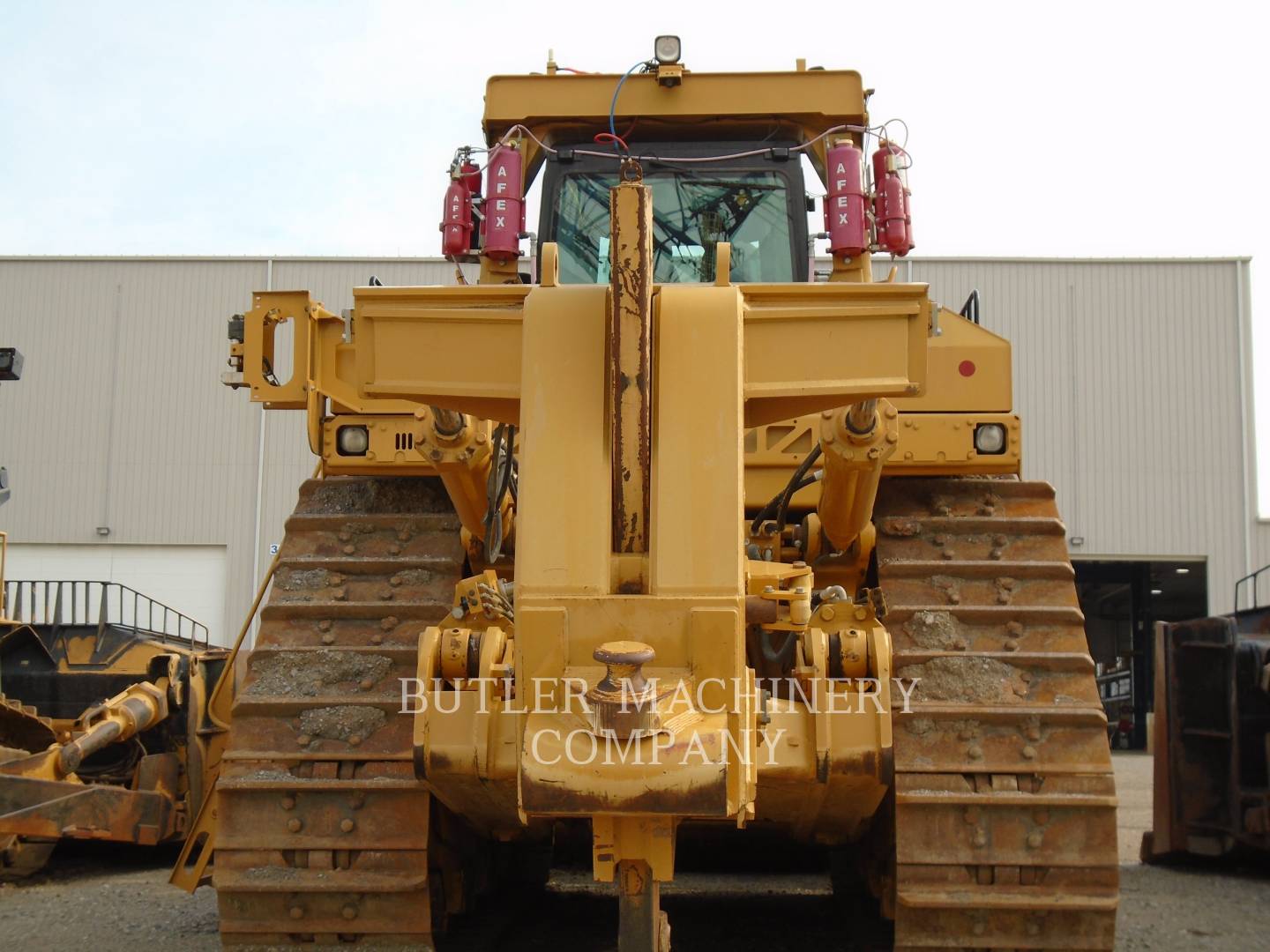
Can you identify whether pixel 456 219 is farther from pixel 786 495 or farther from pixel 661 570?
pixel 661 570

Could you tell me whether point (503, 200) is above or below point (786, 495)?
above

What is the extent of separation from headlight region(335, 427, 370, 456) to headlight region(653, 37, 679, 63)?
7.01 feet

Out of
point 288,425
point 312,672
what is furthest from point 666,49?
point 288,425

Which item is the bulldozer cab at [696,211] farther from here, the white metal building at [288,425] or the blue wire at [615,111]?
the white metal building at [288,425]

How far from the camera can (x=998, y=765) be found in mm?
4336

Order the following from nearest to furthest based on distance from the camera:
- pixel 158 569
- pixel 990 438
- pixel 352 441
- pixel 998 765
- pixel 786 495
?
pixel 998 765 < pixel 786 495 < pixel 990 438 < pixel 352 441 < pixel 158 569

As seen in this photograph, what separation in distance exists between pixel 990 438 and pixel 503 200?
7.37 ft

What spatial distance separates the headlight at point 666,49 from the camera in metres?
5.98

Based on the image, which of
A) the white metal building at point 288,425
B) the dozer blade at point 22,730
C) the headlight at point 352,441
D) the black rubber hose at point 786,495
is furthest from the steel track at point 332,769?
the white metal building at point 288,425

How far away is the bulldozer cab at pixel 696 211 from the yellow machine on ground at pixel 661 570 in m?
0.02

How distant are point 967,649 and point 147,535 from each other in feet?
67.1

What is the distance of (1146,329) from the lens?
74.2ft

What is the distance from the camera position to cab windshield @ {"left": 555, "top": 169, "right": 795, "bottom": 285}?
→ 566cm

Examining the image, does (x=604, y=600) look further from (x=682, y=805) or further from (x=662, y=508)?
(x=682, y=805)
